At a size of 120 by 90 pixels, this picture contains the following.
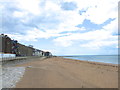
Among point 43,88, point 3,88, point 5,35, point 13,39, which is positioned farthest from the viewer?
point 13,39

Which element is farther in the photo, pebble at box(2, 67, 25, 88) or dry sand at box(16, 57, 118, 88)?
dry sand at box(16, 57, 118, 88)

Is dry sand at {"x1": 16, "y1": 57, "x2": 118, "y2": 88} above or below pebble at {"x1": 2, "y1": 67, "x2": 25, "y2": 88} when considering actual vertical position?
below

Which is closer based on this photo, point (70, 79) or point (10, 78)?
point (10, 78)

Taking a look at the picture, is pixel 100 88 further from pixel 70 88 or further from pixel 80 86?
pixel 70 88

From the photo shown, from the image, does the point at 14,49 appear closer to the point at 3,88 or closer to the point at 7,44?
the point at 7,44

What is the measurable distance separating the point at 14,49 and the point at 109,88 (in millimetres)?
70238

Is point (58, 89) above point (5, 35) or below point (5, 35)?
below

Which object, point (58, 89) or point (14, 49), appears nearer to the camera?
point (58, 89)

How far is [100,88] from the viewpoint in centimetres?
827

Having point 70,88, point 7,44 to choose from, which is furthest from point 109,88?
point 7,44

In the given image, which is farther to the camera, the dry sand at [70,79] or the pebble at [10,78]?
the dry sand at [70,79]

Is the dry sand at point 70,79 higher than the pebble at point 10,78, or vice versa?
the pebble at point 10,78

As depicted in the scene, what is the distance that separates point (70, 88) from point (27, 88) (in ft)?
8.98

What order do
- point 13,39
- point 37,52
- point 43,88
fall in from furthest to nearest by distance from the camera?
point 37,52, point 13,39, point 43,88
